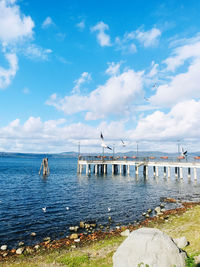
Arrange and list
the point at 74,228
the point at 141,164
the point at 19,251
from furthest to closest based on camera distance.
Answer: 1. the point at 141,164
2. the point at 74,228
3. the point at 19,251

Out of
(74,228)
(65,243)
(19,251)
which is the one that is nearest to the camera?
(19,251)

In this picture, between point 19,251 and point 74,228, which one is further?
point 74,228

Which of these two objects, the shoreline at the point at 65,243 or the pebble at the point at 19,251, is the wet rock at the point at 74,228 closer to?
the shoreline at the point at 65,243

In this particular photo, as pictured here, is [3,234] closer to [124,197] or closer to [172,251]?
[172,251]

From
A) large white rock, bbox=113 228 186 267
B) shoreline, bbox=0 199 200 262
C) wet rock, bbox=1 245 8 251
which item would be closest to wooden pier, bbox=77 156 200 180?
shoreline, bbox=0 199 200 262

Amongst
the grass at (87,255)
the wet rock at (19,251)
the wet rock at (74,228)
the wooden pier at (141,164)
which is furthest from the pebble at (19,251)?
the wooden pier at (141,164)

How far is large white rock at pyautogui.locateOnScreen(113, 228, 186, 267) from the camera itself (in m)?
8.43

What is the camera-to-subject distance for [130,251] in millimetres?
9047

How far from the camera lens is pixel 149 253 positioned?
28.3 ft

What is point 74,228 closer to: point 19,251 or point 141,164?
point 19,251

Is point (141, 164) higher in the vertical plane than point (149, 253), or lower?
higher

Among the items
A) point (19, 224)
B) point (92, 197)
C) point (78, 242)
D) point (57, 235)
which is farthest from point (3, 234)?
point (92, 197)

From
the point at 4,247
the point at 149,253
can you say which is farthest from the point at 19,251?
the point at 149,253

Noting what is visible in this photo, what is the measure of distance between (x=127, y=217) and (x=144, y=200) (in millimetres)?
9863
